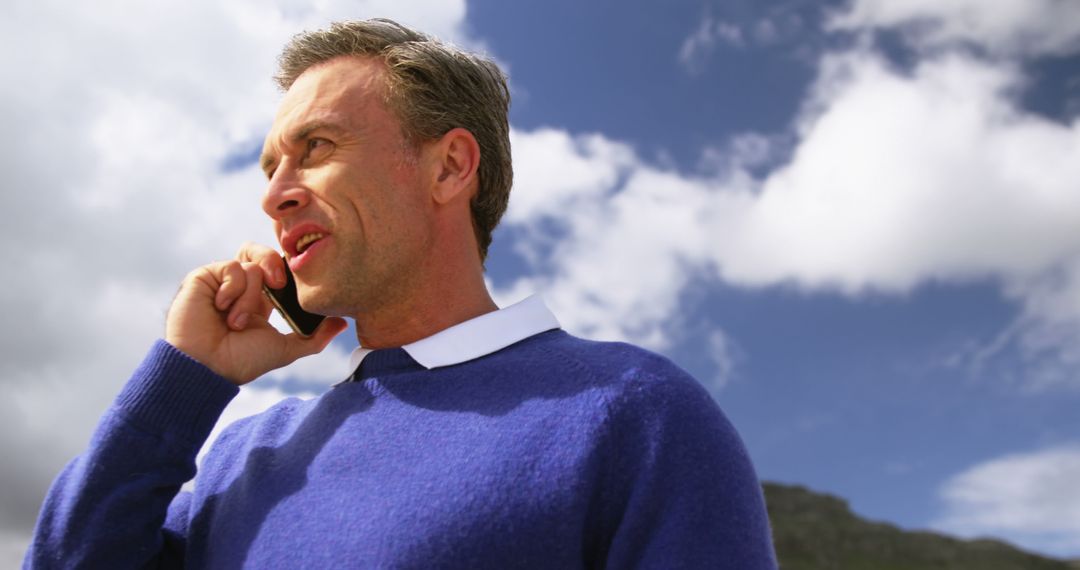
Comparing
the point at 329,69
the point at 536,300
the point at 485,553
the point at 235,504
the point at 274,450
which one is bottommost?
the point at 485,553

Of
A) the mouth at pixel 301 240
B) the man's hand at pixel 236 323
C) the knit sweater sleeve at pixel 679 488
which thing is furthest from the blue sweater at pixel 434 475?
the mouth at pixel 301 240

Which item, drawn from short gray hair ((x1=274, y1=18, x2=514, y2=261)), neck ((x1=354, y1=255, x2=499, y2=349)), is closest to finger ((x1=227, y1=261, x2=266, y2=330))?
neck ((x1=354, y1=255, x2=499, y2=349))

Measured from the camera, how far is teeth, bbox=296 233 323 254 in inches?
124

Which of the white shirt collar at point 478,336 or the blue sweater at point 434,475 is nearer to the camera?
the blue sweater at point 434,475

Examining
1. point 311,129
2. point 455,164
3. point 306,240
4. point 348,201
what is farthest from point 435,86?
point 306,240

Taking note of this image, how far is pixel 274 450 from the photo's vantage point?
316 centimetres

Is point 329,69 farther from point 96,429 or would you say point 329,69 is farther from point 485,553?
point 485,553

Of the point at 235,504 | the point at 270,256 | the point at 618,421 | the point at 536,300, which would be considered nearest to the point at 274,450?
the point at 235,504

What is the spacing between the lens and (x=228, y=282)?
334cm

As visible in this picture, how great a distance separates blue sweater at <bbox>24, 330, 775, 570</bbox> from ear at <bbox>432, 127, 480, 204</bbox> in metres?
0.61

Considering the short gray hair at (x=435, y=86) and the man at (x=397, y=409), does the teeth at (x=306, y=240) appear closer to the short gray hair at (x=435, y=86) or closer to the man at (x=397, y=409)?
the man at (x=397, y=409)

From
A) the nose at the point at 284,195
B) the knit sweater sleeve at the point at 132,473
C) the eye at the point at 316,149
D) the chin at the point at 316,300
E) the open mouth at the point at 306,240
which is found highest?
the eye at the point at 316,149

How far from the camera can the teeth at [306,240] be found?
3.16 metres

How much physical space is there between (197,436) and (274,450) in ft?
0.81
